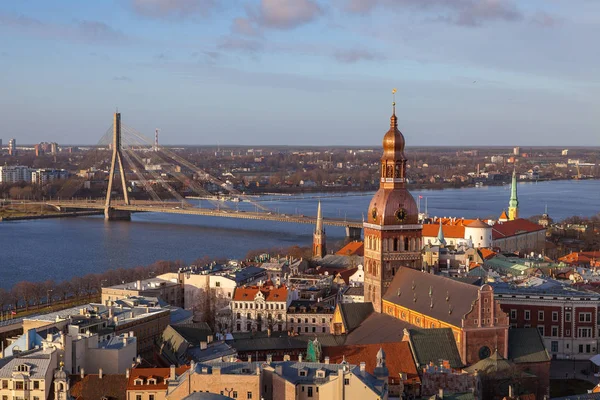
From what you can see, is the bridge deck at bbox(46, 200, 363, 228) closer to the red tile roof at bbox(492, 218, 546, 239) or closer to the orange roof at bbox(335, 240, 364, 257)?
the red tile roof at bbox(492, 218, 546, 239)

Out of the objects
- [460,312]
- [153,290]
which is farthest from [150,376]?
[153,290]

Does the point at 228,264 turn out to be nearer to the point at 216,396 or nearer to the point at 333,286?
the point at 333,286

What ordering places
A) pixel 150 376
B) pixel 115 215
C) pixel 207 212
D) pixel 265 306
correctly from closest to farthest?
pixel 150 376 → pixel 265 306 → pixel 207 212 → pixel 115 215

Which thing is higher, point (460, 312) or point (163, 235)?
point (460, 312)

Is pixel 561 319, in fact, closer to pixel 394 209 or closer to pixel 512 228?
pixel 394 209

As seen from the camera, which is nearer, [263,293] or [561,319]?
[561,319]
